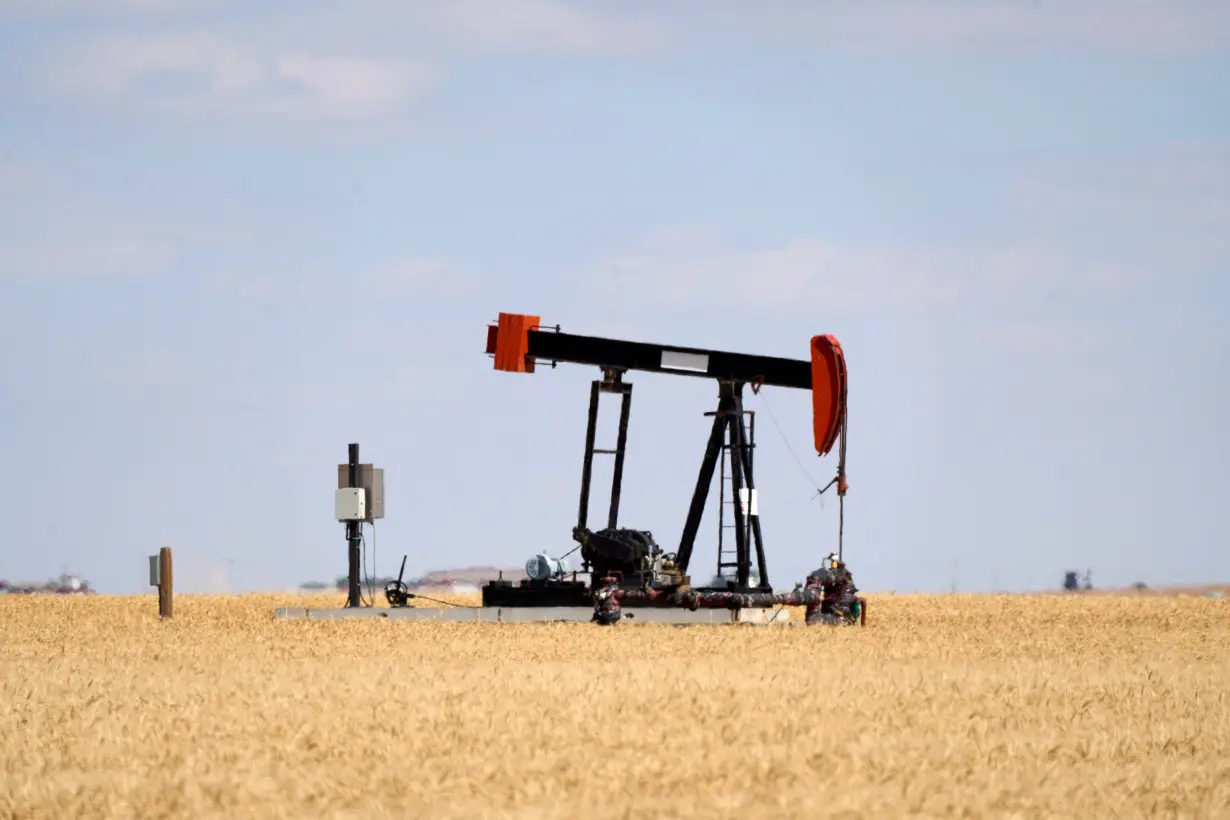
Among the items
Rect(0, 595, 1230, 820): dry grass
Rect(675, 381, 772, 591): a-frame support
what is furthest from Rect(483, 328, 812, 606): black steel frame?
Rect(0, 595, 1230, 820): dry grass

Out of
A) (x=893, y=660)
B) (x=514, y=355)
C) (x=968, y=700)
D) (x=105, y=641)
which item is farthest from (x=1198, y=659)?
(x=105, y=641)

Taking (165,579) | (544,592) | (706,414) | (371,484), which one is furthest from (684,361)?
(165,579)

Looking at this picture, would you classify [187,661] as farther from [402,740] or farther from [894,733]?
[894,733]

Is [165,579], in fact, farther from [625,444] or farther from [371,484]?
[625,444]

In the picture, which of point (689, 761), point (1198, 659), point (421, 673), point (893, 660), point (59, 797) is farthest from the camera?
point (1198, 659)

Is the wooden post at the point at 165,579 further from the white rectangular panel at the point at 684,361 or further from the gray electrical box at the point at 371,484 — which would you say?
the white rectangular panel at the point at 684,361

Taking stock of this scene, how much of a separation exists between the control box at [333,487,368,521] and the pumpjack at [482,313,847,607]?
10.6 ft

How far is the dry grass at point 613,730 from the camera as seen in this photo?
34.2ft

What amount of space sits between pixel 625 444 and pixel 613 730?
16.8 m

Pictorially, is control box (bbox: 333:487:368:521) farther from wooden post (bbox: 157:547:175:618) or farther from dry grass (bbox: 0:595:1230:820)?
dry grass (bbox: 0:595:1230:820)

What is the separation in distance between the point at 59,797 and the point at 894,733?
5734 mm

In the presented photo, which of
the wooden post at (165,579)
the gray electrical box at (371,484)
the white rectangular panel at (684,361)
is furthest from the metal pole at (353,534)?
the white rectangular panel at (684,361)

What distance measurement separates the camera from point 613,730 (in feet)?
42.2

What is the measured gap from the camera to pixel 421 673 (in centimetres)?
1788
